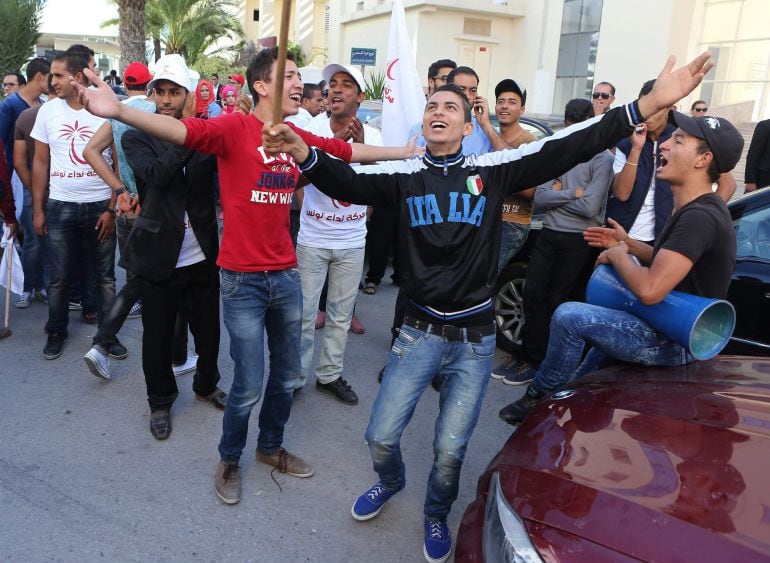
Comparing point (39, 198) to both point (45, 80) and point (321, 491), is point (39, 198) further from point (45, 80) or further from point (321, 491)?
point (321, 491)

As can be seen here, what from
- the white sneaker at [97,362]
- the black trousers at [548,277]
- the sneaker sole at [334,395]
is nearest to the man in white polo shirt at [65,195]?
the white sneaker at [97,362]

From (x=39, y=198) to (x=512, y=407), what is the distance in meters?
3.77

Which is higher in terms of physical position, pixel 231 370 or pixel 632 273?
pixel 632 273

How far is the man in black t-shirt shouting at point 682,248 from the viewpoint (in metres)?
2.82

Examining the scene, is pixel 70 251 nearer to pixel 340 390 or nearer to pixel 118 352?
pixel 118 352

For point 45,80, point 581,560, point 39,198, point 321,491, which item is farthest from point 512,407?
point 45,80

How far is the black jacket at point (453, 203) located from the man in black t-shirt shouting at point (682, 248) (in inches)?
23.6

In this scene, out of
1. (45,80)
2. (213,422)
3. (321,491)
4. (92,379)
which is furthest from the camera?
(45,80)

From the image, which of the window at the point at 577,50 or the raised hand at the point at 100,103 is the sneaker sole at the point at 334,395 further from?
the window at the point at 577,50

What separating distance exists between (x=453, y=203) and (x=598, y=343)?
1.08 metres

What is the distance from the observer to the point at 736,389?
2398 millimetres

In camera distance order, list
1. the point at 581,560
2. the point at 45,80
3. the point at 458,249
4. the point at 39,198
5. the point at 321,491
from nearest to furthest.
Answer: the point at 581,560 < the point at 458,249 < the point at 321,491 < the point at 39,198 < the point at 45,80

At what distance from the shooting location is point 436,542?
9.29ft

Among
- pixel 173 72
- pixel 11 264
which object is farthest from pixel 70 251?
pixel 173 72
